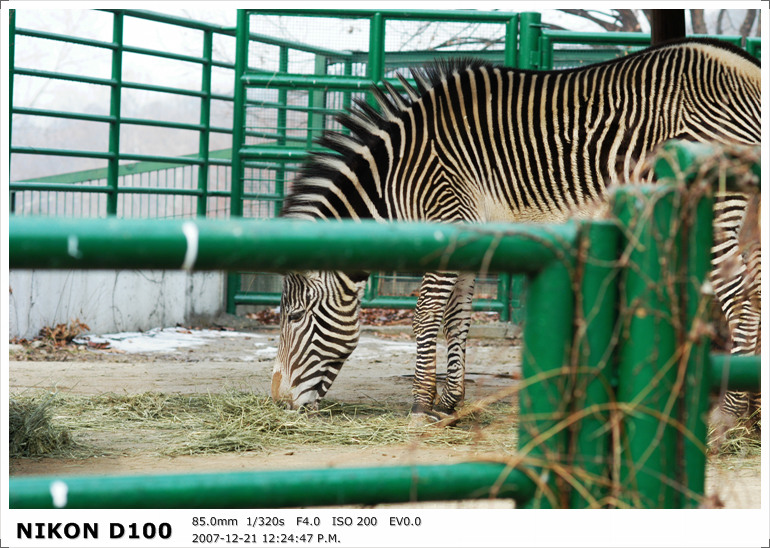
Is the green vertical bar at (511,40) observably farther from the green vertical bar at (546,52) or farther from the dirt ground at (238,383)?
the dirt ground at (238,383)

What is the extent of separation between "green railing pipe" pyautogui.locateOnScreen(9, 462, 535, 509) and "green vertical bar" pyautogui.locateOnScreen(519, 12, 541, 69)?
27.7 ft

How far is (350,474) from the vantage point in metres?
1.28

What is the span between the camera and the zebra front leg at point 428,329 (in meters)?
5.20

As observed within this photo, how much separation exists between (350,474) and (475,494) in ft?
0.70

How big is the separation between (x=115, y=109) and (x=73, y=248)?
27.0 ft

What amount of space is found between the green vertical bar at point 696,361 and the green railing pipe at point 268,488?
11.9 inches

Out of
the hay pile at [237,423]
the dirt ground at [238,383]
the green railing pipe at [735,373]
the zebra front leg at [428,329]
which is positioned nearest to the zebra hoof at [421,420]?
the hay pile at [237,423]

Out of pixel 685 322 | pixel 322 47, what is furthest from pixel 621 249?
pixel 322 47

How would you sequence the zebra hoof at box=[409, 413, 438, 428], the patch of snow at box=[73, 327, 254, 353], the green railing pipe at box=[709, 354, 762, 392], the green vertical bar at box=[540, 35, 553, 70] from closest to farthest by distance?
the green railing pipe at box=[709, 354, 762, 392] < the zebra hoof at box=[409, 413, 438, 428] < the patch of snow at box=[73, 327, 254, 353] < the green vertical bar at box=[540, 35, 553, 70]

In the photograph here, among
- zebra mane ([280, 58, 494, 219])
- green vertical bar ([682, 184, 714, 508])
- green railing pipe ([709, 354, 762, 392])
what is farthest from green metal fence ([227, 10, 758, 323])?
green vertical bar ([682, 184, 714, 508])

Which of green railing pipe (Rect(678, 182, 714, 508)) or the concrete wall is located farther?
the concrete wall

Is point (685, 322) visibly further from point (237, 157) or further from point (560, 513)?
point (237, 157)

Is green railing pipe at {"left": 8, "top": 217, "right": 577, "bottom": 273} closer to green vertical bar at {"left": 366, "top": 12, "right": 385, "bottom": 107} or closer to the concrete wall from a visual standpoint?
the concrete wall

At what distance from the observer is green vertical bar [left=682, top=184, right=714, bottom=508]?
1322mm
